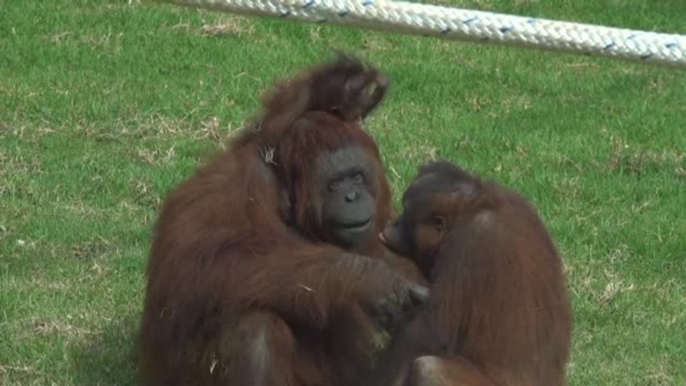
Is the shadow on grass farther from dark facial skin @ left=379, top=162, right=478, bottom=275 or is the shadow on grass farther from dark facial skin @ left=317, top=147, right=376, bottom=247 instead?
dark facial skin @ left=379, top=162, right=478, bottom=275

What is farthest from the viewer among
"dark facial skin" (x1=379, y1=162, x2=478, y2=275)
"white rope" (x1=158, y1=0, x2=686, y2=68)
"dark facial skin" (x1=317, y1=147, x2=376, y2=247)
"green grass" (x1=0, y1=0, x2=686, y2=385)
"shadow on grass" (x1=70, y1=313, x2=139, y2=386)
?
"green grass" (x1=0, y1=0, x2=686, y2=385)

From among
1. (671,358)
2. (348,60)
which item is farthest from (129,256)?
(671,358)

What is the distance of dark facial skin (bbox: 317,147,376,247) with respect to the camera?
19.1 feet

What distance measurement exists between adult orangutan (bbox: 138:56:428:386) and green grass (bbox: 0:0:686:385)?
2.36ft

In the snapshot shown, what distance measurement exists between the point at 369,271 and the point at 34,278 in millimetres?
1846

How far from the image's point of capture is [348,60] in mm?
5871

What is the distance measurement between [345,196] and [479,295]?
2.23 feet

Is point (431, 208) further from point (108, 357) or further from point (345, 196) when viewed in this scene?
point (108, 357)

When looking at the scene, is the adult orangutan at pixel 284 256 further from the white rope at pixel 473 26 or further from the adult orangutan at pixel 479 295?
the white rope at pixel 473 26

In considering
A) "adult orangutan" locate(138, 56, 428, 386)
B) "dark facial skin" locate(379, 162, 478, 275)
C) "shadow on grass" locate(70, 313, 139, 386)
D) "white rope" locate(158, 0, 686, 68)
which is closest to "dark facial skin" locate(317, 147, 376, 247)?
"adult orangutan" locate(138, 56, 428, 386)

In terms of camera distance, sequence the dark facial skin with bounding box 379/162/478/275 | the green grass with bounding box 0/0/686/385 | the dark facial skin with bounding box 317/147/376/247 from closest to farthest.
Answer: the dark facial skin with bounding box 379/162/478/275 → the dark facial skin with bounding box 317/147/376/247 → the green grass with bounding box 0/0/686/385

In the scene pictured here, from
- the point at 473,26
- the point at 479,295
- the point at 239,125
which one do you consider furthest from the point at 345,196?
the point at 239,125

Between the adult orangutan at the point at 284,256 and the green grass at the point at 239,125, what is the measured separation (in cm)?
72

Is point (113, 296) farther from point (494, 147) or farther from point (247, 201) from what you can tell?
point (494, 147)
